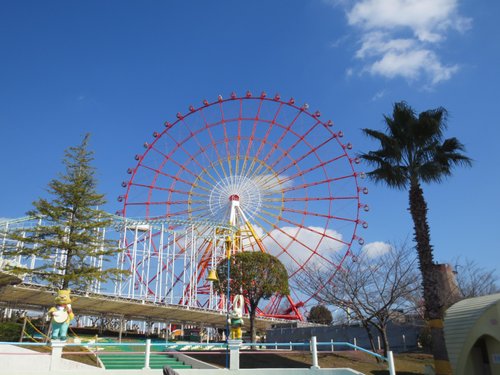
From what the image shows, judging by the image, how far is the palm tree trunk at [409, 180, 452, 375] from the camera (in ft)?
46.2

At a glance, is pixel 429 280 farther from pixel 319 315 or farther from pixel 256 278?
pixel 319 315

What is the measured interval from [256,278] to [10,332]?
492 inches

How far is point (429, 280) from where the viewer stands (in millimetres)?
14844

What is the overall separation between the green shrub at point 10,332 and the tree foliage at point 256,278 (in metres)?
11.4

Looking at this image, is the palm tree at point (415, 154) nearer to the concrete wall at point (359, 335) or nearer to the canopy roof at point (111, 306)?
the concrete wall at point (359, 335)

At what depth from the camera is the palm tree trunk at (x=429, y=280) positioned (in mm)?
14086

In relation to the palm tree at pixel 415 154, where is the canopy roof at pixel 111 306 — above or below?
below

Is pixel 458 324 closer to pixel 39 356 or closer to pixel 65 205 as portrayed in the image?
pixel 39 356

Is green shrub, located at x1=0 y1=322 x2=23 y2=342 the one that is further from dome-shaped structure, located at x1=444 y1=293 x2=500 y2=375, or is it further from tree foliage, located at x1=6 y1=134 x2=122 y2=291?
dome-shaped structure, located at x1=444 y1=293 x2=500 y2=375

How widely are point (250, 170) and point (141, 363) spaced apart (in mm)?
26030

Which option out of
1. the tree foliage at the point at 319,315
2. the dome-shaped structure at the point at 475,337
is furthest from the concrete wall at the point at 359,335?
the tree foliage at the point at 319,315

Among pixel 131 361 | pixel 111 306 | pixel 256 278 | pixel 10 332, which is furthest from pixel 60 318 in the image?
pixel 111 306

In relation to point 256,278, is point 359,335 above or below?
below

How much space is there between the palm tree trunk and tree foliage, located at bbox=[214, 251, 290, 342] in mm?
11074
